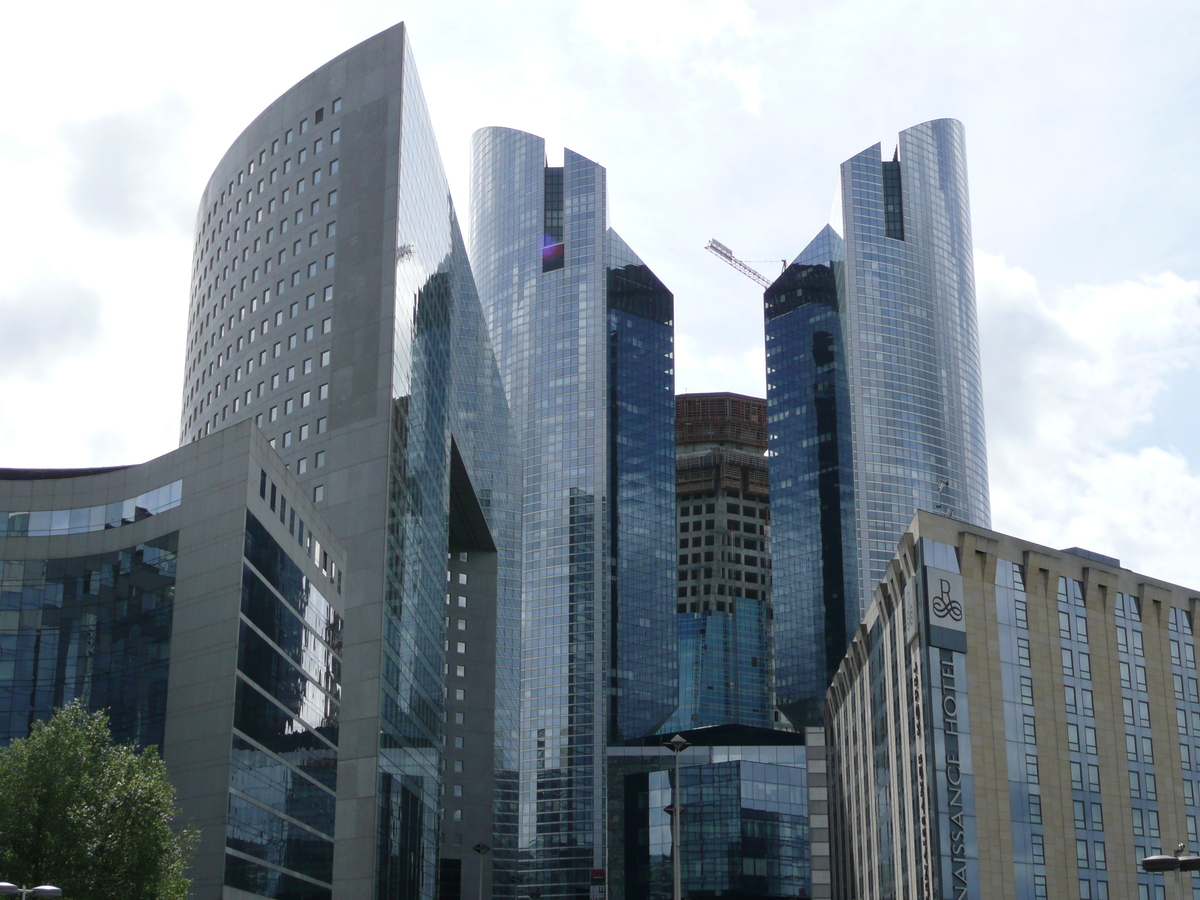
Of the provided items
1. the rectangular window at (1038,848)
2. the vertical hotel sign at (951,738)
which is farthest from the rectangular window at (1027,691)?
the rectangular window at (1038,848)

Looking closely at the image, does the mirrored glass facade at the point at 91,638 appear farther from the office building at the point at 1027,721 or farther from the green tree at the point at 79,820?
the office building at the point at 1027,721

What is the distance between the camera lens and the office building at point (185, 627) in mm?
87500

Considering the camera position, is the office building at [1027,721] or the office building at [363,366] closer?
the office building at [1027,721]

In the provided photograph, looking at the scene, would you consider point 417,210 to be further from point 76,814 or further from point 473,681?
point 76,814

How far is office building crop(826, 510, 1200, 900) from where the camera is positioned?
101m

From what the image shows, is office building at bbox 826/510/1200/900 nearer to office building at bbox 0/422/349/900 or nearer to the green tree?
office building at bbox 0/422/349/900

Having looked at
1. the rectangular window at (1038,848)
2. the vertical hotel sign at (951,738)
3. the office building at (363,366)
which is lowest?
the rectangular window at (1038,848)

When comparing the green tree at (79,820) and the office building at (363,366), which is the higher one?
the office building at (363,366)

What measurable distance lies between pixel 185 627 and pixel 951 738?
53.8 metres

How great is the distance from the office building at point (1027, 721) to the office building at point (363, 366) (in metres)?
41.8

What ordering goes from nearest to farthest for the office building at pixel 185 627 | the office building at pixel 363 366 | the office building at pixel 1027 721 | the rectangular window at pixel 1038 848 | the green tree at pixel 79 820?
the green tree at pixel 79 820
the office building at pixel 185 627
the office building at pixel 1027 721
the rectangular window at pixel 1038 848
the office building at pixel 363 366

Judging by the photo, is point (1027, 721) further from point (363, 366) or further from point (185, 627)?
point (363, 366)

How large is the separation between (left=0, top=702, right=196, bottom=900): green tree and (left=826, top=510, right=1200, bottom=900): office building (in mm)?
57631

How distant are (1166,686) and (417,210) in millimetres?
81229
